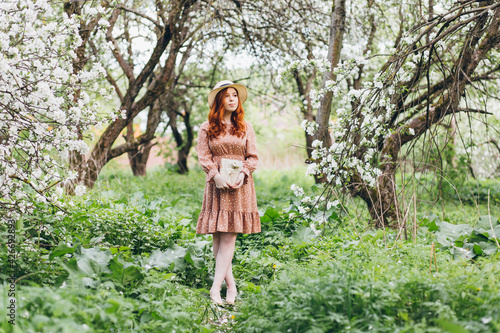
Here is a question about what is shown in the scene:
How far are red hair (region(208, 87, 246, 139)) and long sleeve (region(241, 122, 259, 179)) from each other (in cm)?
10

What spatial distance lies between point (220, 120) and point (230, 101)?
19cm

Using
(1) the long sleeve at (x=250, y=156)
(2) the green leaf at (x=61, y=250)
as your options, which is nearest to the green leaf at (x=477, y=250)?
(1) the long sleeve at (x=250, y=156)

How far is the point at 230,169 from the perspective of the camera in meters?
3.67

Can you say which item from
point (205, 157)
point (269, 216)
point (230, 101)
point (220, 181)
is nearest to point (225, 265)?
point (220, 181)

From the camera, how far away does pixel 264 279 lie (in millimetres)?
3648

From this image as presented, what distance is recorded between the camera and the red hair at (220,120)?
12.3 feet

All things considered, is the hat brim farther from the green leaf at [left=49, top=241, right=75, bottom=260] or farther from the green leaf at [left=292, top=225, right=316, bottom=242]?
the green leaf at [left=49, top=241, right=75, bottom=260]

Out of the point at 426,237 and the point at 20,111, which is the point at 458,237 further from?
the point at 20,111

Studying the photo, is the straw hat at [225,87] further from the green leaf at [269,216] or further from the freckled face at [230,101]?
the green leaf at [269,216]

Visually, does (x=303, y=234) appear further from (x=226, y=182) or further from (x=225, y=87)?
(x=225, y=87)

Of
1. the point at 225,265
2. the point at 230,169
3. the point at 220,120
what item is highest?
the point at 220,120

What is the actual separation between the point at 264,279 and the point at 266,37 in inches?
221

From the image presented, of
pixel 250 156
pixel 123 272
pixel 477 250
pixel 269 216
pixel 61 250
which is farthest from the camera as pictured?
pixel 269 216

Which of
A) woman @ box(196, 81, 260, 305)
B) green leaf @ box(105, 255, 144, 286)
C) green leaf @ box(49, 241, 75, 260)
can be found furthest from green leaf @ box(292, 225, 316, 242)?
green leaf @ box(49, 241, 75, 260)
